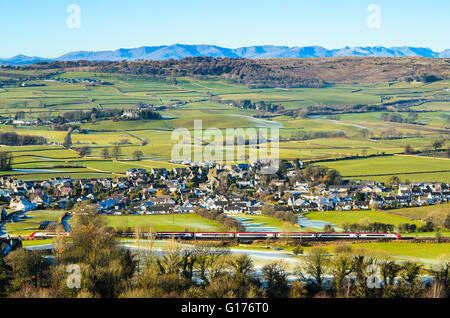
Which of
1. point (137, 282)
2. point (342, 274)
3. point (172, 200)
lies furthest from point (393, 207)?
point (137, 282)

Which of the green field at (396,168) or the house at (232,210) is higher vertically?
the green field at (396,168)

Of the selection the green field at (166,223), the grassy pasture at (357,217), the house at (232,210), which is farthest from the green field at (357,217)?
the green field at (166,223)

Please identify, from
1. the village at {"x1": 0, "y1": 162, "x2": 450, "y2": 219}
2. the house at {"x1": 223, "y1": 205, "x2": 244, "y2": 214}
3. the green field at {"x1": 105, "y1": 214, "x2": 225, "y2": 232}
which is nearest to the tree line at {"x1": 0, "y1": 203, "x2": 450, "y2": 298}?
the green field at {"x1": 105, "y1": 214, "x2": 225, "y2": 232}

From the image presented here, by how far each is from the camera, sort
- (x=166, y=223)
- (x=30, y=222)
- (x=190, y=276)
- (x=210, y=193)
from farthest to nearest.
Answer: (x=210, y=193) < (x=166, y=223) < (x=30, y=222) < (x=190, y=276)

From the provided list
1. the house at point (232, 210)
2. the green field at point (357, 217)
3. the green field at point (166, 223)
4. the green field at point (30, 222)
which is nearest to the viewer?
the green field at point (30, 222)

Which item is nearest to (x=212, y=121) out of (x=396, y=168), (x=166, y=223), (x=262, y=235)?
(x=396, y=168)

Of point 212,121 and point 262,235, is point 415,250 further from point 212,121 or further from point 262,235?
point 212,121

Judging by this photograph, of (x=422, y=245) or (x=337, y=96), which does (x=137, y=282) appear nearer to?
(x=422, y=245)

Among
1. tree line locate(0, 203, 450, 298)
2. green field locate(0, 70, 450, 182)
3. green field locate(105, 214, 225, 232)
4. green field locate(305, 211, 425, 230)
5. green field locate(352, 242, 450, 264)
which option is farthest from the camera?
green field locate(0, 70, 450, 182)

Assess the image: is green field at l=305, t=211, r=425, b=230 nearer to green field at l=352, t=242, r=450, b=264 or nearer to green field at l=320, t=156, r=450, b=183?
green field at l=352, t=242, r=450, b=264

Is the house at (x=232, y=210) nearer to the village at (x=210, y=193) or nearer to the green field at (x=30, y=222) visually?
the village at (x=210, y=193)
